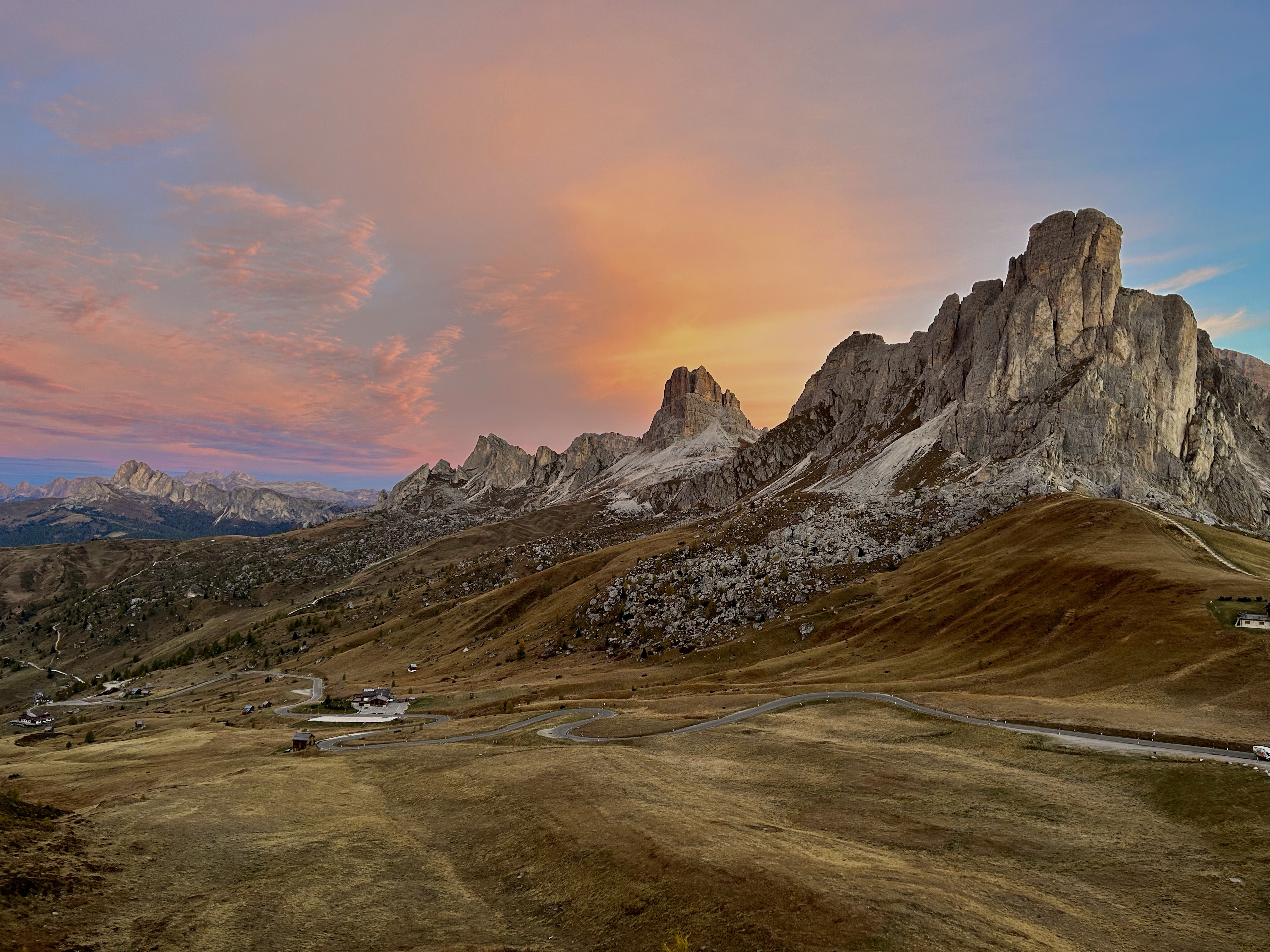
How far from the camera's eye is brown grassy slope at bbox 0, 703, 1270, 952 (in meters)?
28.6

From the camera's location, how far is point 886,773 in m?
52.1

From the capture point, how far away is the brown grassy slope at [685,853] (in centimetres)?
2861

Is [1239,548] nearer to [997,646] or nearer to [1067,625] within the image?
[1067,625]

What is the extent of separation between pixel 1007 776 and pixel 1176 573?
235 ft

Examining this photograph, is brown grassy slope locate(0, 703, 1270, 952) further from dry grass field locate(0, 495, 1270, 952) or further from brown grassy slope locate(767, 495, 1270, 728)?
brown grassy slope locate(767, 495, 1270, 728)

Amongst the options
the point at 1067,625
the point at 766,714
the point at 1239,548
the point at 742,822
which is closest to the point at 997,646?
the point at 1067,625

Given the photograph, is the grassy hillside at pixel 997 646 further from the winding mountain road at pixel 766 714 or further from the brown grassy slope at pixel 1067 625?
the winding mountain road at pixel 766 714

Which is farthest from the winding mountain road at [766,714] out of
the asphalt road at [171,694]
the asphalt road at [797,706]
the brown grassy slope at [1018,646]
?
the asphalt road at [171,694]

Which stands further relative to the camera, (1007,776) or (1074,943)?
(1007,776)

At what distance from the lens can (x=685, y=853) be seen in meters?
35.8

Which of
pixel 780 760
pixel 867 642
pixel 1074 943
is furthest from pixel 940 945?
pixel 867 642

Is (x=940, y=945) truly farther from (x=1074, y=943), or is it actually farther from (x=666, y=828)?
(x=666, y=828)

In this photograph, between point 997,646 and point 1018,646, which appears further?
point 997,646

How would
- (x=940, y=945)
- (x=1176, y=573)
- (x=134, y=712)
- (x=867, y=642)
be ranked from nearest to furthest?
(x=940, y=945), (x=1176, y=573), (x=867, y=642), (x=134, y=712)
